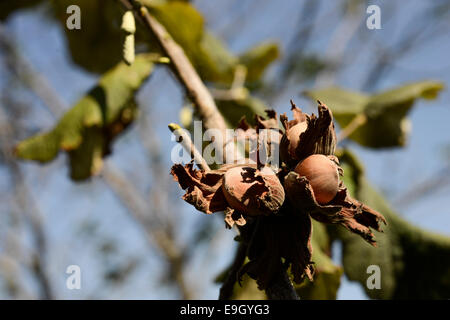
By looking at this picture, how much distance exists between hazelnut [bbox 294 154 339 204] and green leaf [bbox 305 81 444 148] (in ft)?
3.45

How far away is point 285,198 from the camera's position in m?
0.83

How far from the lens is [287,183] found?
2.61 feet

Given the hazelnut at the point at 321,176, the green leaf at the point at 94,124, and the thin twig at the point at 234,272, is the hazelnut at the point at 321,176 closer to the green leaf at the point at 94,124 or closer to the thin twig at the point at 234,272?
the thin twig at the point at 234,272

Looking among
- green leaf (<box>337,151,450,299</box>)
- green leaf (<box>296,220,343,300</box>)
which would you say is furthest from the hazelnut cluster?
green leaf (<box>337,151,450,299</box>)

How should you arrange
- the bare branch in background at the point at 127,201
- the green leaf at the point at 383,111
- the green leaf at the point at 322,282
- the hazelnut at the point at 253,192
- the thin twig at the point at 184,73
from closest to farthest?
the hazelnut at the point at 253,192
the thin twig at the point at 184,73
the green leaf at the point at 322,282
the green leaf at the point at 383,111
the bare branch in background at the point at 127,201

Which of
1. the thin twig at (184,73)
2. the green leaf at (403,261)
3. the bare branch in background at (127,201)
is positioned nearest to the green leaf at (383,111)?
the green leaf at (403,261)

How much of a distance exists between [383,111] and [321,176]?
45.8 inches

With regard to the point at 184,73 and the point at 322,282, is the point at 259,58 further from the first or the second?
the point at 322,282

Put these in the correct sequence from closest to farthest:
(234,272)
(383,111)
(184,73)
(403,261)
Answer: (234,272)
(184,73)
(403,261)
(383,111)

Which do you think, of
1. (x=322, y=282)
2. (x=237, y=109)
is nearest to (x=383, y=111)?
(x=237, y=109)

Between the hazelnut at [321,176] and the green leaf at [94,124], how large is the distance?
0.93 metres

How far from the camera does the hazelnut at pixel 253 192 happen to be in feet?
2.52
